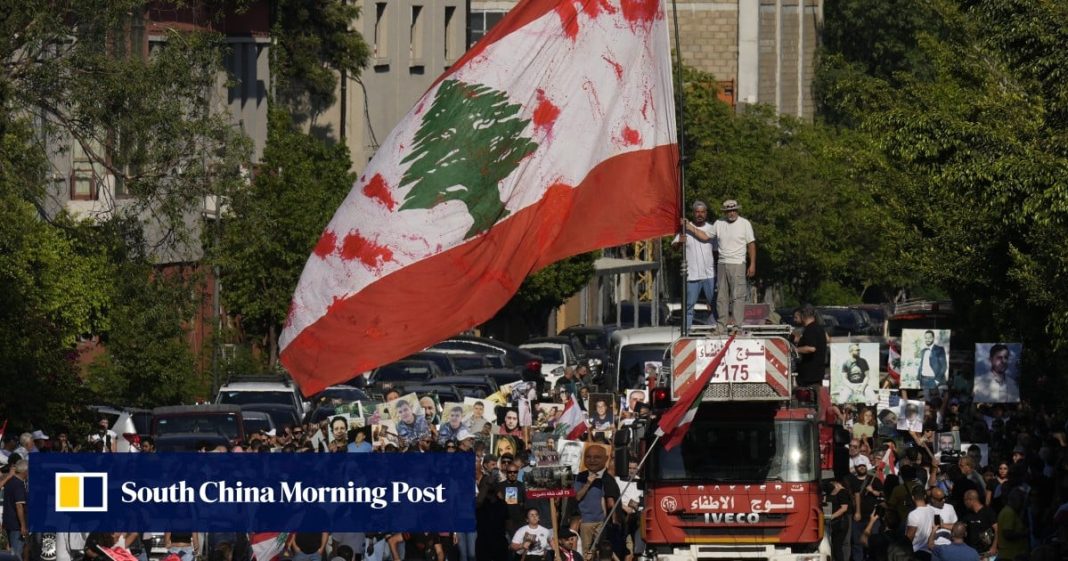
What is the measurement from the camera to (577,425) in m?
31.2

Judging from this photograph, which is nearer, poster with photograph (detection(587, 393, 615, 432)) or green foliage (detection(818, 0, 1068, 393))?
green foliage (detection(818, 0, 1068, 393))

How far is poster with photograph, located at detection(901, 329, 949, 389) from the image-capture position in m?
36.3

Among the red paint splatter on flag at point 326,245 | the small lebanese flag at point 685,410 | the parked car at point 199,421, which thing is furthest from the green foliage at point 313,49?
the red paint splatter on flag at point 326,245

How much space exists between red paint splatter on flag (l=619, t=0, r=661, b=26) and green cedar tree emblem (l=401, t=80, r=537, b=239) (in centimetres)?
127

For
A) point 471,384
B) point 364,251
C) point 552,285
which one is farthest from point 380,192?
point 552,285

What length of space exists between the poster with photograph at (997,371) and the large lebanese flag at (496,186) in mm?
16863

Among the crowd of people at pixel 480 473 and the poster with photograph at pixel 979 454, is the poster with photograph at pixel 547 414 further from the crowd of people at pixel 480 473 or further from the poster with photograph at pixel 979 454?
the poster with photograph at pixel 979 454

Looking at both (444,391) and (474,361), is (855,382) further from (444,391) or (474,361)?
(474,361)

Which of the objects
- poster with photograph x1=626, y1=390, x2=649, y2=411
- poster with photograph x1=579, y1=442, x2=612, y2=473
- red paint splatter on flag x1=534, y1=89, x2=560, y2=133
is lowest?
poster with photograph x1=579, y1=442, x2=612, y2=473

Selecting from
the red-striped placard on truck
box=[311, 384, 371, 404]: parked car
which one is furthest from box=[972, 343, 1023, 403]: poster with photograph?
the red-striped placard on truck

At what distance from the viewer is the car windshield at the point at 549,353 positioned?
56.3 meters

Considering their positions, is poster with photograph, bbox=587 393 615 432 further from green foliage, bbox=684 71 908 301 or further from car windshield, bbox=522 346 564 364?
green foliage, bbox=684 71 908 301

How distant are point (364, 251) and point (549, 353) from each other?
42.0 meters

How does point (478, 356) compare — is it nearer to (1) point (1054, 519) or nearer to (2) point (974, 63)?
(2) point (974, 63)
